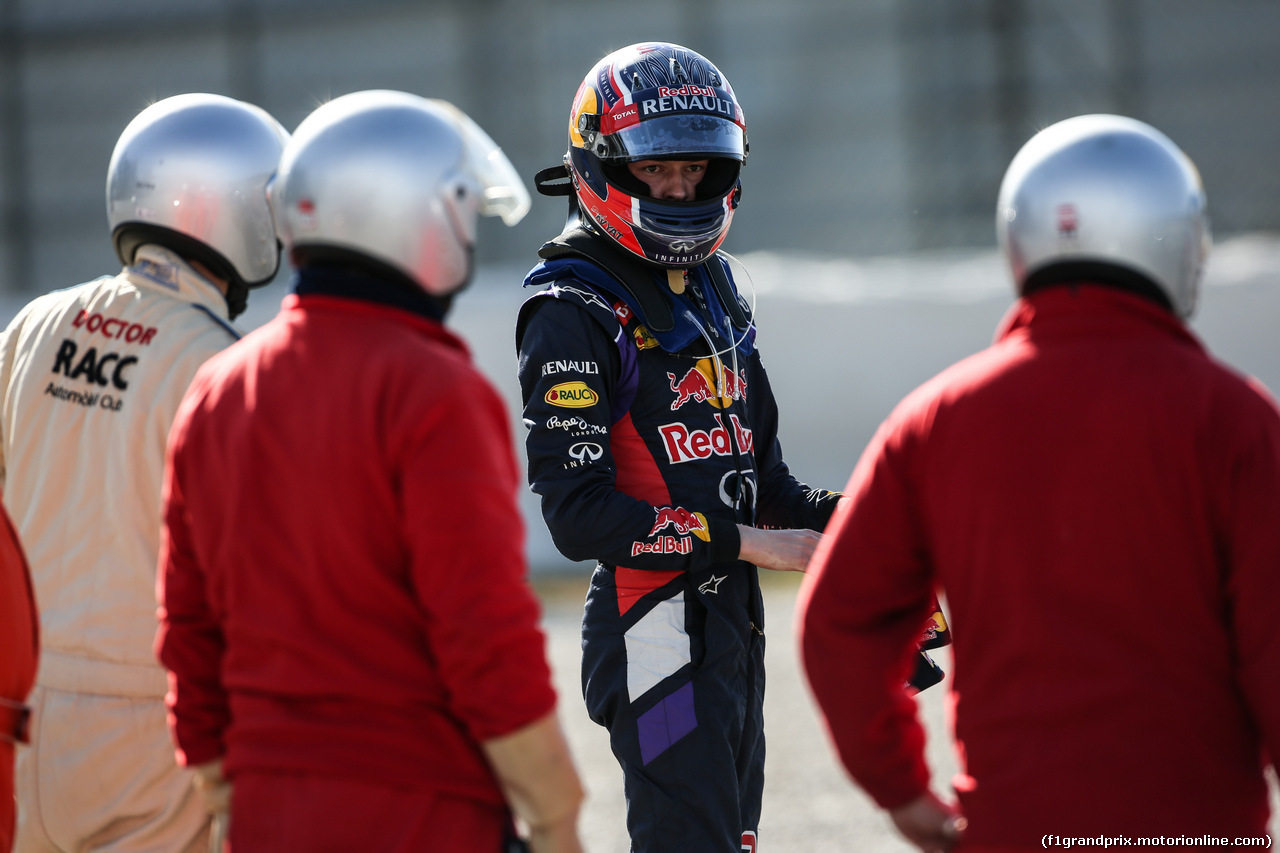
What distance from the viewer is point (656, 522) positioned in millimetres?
3182

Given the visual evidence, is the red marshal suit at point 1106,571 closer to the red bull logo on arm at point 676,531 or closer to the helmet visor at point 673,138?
the red bull logo on arm at point 676,531

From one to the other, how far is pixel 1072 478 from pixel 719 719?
4.46 ft

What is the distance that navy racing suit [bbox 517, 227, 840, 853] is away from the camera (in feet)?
10.3

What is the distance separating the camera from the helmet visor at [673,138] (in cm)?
348

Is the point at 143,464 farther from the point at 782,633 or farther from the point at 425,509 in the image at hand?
the point at 782,633

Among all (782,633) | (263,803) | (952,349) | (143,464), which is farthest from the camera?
(952,349)

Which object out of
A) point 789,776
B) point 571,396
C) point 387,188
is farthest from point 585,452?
point 789,776

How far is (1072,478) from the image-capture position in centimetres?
205

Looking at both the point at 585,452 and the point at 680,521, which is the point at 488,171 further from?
the point at 680,521

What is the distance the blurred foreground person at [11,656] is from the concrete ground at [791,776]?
2.83 metres

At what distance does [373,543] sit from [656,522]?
3.89 feet

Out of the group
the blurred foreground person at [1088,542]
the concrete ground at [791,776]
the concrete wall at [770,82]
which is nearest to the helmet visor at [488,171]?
the blurred foreground person at [1088,542]

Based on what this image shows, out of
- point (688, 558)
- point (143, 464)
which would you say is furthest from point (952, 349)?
point (143, 464)

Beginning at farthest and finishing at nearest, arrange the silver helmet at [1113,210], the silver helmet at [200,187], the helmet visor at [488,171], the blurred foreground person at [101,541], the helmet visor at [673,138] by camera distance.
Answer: the helmet visor at [673,138] → the silver helmet at [200,187] → the blurred foreground person at [101,541] → the helmet visor at [488,171] → the silver helmet at [1113,210]
